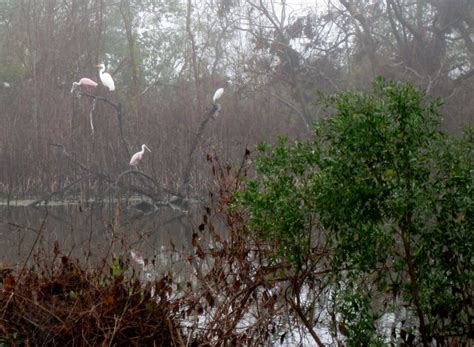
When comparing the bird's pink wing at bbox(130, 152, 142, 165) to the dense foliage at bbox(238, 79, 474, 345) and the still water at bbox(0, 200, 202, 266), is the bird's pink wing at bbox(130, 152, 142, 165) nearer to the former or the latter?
the still water at bbox(0, 200, 202, 266)

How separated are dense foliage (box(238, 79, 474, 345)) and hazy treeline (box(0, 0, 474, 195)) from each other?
1394 cm

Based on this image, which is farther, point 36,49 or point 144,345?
point 36,49

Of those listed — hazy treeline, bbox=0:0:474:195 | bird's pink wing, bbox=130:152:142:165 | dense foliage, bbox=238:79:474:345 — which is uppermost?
hazy treeline, bbox=0:0:474:195

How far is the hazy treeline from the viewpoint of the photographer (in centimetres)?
1848

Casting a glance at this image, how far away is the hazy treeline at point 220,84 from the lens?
1848 cm

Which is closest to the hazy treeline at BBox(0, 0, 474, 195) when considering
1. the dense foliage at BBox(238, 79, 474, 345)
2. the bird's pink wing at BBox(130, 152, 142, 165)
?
the bird's pink wing at BBox(130, 152, 142, 165)

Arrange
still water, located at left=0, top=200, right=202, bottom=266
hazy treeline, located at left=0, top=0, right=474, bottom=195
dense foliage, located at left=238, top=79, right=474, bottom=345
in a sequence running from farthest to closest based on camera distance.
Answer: hazy treeline, located at left=0, top=0, right=474, bottom=195 → still water, located at left=0, top=200, right=202, bottom=266 → dense foliage, located at left=238, top=79, right=474, bottom=345

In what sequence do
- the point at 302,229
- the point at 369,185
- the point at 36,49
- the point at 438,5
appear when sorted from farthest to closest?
the point at 36,49, the point at 438,5, the point at 302,229, the point at 369,185

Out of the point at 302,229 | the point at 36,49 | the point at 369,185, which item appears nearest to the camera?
the point at 369,185

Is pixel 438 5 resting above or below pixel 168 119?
above

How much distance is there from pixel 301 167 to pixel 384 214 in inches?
16.3

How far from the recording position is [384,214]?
3596mm

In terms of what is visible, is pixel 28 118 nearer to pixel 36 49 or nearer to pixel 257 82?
pixel 36 49

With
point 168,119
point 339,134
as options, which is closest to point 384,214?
point 339,134
